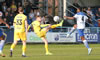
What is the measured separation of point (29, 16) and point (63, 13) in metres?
3.10

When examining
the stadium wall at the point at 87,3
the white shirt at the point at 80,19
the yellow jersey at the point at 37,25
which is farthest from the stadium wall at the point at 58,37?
the white shirt at the point at 80,19

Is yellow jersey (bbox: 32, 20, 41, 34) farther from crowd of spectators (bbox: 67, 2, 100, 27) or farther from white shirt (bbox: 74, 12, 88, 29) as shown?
crowd of spectators (bbox: 67, 2, 100, 27)

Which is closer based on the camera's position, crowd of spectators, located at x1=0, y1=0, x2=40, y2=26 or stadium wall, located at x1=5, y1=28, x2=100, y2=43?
stadium wall, located at x1=5, y1=28, x2=100, y2=43

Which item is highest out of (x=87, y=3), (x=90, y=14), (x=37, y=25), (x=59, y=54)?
(x=87, y=3)

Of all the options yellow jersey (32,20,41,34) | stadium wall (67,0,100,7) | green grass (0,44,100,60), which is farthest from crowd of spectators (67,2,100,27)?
yellow jersey (32,20,41,34)

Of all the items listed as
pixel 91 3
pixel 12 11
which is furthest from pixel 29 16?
pixel 91 3

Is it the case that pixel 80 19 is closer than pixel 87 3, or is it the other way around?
pixel 80 19

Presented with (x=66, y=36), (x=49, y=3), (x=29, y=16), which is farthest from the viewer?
(x=49, y=3)

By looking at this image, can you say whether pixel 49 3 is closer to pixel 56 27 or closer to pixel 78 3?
pixel 78 3

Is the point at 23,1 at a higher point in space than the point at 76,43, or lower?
higher

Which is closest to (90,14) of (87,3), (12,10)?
(87,3)

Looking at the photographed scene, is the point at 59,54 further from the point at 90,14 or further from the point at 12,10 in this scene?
the point at 90,14

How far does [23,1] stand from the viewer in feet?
118

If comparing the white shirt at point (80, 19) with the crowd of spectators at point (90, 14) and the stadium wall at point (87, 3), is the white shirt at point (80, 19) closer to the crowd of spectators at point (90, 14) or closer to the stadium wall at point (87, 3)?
the crowd of spectators at point (90, 14)
